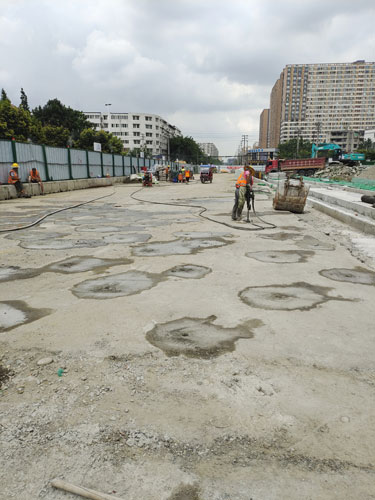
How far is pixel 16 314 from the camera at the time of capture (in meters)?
3.55

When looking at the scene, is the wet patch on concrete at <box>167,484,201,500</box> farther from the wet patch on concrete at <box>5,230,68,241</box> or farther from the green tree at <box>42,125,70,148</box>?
the green tree at <box>42,125,70,148</box>

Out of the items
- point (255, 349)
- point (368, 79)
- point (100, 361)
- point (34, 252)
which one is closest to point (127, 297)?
point (100, 361)

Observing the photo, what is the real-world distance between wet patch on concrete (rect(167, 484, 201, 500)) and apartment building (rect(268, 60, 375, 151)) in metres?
168

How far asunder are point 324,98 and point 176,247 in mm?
187669

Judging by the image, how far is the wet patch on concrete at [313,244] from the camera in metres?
6.69

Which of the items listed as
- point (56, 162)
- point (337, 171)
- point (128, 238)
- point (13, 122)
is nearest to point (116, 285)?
point (128, 238)

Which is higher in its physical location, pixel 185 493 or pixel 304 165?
pixel 304 165

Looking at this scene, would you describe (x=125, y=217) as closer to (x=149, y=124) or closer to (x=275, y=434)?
(x=275, y=434)

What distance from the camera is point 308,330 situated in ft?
10.3

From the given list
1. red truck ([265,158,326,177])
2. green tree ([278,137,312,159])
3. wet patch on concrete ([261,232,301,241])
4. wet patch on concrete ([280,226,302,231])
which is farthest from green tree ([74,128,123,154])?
green tree ([278,137,312,159])

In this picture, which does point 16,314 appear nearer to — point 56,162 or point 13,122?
point 56,162

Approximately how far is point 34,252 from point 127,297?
10.5 feet

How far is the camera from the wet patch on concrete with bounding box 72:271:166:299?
4117 millimetres

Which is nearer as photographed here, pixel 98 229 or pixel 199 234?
pixel 199 234
